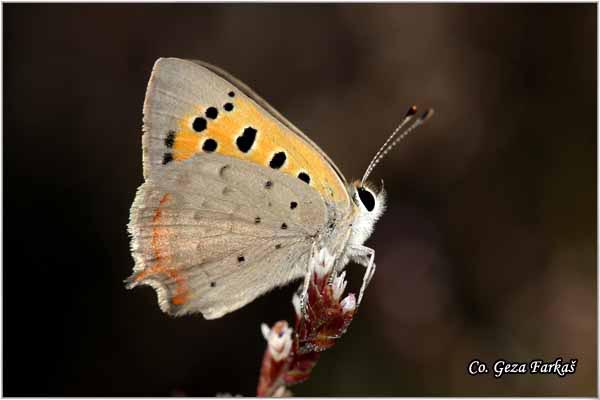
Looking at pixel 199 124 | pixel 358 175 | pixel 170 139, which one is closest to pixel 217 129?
pixel 199 124

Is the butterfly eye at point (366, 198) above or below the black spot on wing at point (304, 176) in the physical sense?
below

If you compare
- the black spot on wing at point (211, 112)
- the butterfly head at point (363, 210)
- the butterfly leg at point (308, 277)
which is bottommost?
the butterfly leg at point (308, 277)

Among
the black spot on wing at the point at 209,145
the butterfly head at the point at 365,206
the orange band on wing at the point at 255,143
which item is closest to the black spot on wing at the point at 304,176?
the orange band on wing at the point at 255,143

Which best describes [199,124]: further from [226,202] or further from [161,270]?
[161,270]

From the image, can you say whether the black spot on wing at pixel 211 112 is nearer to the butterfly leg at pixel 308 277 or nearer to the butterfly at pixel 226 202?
the butterfly at pixel 226 202

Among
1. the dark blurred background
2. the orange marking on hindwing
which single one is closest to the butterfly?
the orange marking on hindwing

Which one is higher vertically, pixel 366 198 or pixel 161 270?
pixel 366 198

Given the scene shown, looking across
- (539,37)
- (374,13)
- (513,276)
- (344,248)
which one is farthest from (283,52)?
(344,248)

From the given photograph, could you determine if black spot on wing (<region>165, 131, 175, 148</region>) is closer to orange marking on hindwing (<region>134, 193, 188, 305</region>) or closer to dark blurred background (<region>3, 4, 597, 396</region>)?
orange marking on hindwing (<region>134, 193, 188, 305</region>)
